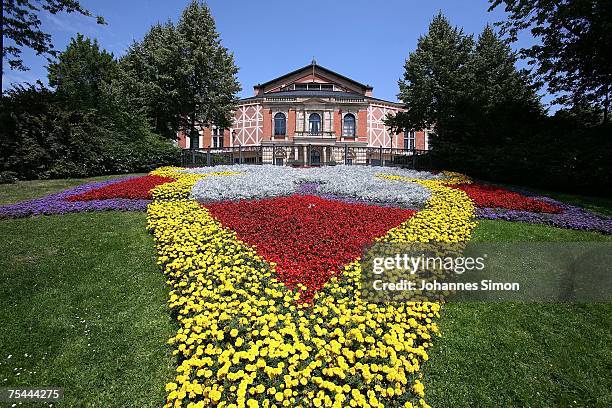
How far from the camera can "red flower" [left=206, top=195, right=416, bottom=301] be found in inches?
213

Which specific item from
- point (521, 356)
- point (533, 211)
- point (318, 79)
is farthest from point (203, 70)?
point (318, 79)

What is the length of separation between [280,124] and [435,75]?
23940mm

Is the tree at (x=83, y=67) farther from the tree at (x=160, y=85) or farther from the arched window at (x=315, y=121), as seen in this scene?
the arched window at (x=315, y=121)

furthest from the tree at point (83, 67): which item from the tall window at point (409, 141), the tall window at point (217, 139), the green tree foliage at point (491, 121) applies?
the tall window at point (409, 141)

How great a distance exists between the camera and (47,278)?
5.59 m

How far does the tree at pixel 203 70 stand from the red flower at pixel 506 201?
20509 mm

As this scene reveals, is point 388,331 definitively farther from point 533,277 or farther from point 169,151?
point 169,151

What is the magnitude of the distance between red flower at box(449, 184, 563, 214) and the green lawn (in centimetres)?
532

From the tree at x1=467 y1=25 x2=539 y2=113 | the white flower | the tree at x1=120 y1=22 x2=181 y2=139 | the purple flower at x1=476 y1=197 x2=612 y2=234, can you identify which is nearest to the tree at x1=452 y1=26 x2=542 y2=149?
the tree at x1=467 y1=25 x2=539 y2=113

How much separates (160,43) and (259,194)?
22.1m

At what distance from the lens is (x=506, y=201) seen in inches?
400

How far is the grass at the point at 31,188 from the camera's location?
11180 mm

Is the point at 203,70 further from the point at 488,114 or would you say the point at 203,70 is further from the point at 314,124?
the point at 488,114

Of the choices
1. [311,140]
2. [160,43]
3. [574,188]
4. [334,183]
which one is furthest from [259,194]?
[311,140]
